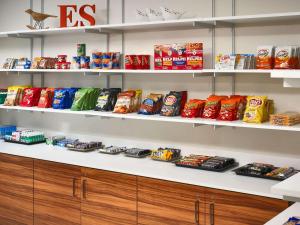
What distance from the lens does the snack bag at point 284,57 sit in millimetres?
→ 3100

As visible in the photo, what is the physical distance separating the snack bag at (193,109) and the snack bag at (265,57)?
0.59 m

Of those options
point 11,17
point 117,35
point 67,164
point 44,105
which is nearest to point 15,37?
point 11,17

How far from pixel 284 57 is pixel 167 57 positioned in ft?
3.10

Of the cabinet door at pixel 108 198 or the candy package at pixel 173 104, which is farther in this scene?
the candy package at pixel 173 104

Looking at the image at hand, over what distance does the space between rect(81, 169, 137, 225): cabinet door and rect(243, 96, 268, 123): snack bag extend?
3.16 feet

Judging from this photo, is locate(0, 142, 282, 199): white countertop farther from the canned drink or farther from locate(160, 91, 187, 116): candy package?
the canned drink

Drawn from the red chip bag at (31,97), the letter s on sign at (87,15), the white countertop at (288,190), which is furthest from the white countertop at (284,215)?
the red chip bag at (31,97)

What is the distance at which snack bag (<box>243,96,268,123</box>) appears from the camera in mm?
3246

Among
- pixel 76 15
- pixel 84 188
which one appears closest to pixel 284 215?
pixel 84 188

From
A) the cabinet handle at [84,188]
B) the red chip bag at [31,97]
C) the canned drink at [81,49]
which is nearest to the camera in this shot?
the cabinet handle at [84,188]

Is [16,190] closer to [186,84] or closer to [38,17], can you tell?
[38,17]

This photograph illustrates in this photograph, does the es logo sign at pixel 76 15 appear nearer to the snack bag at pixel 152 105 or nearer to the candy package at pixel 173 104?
the snack bag at pixel 152 105

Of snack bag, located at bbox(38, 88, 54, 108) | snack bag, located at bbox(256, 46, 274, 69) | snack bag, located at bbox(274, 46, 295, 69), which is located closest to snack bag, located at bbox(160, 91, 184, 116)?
snack bag, located at bbox(256, 46, 274, 69)

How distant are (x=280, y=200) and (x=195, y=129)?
3.94 feet
